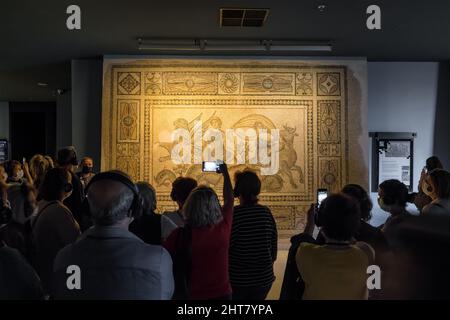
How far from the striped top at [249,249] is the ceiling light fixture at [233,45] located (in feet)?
17.1

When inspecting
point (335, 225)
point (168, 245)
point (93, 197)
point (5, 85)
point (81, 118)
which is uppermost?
point (5, 85)

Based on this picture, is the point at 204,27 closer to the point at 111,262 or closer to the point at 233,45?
the point at 233,45

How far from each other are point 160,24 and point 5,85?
7.41 metres

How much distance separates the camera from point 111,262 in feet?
6.24

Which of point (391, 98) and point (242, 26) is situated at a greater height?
point (242, 26)

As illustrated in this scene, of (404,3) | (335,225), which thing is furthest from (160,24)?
(335,225)

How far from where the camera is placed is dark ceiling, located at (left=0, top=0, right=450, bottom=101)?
21.0 ft

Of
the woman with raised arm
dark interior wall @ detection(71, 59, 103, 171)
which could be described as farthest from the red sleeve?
dark interior wall @ detection(71, 59, 103, 171)

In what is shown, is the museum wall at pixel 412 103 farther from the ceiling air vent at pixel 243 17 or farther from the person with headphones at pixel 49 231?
the person with headphones at pixel 49 231

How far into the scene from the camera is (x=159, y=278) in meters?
1.93

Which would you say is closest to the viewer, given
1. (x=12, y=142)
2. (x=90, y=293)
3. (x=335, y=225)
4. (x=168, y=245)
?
(x=90, y=293)

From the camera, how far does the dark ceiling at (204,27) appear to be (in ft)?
21.0

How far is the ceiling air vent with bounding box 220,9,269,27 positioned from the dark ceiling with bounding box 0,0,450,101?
12 cm

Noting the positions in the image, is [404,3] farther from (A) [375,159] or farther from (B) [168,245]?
(B) [168,245]
